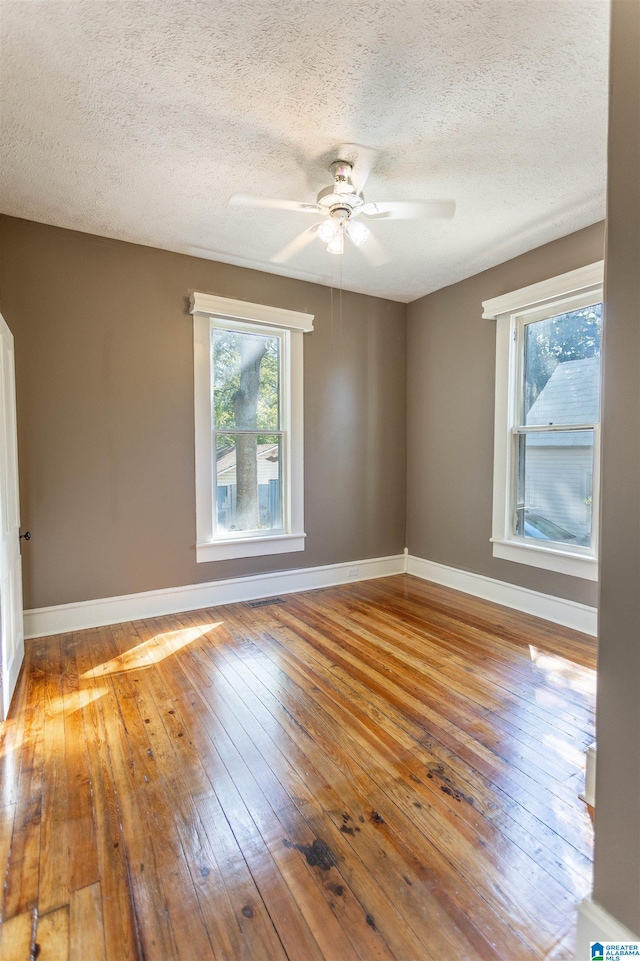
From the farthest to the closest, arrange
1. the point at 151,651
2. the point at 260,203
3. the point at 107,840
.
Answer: the point at 151,651, the point at 260,203, the point at 107,840

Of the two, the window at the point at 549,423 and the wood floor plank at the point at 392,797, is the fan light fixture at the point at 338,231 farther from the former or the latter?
the wood floor plank at the point at 392,797

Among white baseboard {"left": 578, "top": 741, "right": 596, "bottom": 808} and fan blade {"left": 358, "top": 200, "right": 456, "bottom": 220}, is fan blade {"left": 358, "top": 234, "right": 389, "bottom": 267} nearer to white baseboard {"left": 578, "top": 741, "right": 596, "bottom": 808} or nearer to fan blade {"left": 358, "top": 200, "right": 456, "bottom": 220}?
fan blade {"left": 358, "top": 200, "right": 456, "bottom": 220}

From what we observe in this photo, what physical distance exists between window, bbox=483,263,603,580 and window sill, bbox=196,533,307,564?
187 cm

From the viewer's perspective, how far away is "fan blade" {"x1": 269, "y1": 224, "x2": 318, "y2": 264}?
298 cm

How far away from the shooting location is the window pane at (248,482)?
12.7 ft

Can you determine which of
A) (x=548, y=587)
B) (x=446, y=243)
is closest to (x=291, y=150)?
(x=446, y=243)

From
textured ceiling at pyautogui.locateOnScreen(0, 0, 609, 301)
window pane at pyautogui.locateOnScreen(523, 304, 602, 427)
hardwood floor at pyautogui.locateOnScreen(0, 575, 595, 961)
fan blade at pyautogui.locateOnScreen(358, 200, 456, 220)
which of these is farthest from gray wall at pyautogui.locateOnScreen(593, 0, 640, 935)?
window pane at pyautogui.locateOnScreen(523, 304, 602, 427)

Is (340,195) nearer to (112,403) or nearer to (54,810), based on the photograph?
(112,403)

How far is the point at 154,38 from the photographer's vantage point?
66.6 inches

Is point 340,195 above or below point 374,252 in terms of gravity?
below

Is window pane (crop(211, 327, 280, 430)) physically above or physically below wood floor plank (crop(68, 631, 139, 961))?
above

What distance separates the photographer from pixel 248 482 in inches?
158

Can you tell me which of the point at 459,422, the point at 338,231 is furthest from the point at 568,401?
the point at 338,231

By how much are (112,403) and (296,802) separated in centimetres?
292
